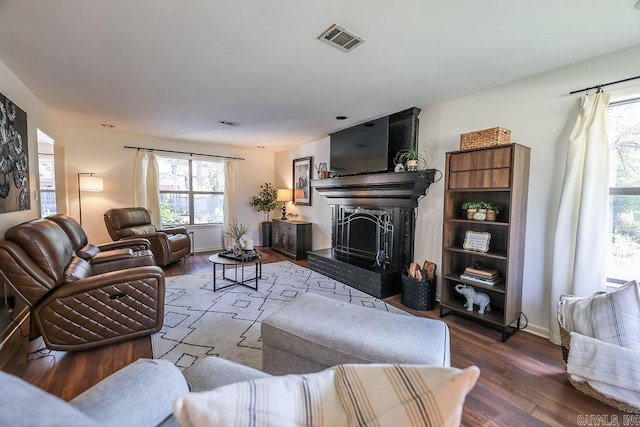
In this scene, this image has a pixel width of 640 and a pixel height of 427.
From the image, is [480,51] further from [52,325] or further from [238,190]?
[238,190]

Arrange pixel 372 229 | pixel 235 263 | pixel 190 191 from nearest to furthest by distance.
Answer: pixel 235 263
pixel 372 229
pixel 190 191

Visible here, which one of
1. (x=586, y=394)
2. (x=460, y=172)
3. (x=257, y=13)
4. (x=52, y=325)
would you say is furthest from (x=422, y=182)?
(x=52, y=325)

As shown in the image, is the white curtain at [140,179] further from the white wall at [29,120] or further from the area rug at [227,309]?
the area rug at [227,309]

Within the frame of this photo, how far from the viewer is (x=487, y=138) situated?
2.42 meters

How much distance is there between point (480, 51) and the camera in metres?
2.02

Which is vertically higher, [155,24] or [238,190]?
[155,24]

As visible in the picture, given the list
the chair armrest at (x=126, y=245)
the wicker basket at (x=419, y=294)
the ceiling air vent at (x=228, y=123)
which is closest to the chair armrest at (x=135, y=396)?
the wicker basket at (x=419, y=294)

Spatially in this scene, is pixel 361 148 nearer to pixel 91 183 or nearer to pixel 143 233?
pixel 143 233

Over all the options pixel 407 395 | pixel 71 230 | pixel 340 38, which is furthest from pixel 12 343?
pixel 340 38

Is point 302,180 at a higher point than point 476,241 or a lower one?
higher

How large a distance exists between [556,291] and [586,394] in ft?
2.69

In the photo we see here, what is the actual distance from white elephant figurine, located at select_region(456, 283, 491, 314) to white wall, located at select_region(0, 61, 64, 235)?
4.05 m

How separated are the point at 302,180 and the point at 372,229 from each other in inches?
92.2

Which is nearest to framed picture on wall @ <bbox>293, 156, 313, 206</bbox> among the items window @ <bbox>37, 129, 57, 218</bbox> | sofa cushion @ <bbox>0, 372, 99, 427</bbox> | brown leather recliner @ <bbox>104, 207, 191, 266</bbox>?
brown leather recliner @ <bbox>104, 207, 191, 266</bbox>
